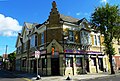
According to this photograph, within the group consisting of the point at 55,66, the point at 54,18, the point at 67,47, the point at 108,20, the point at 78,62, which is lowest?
the point at 55,66

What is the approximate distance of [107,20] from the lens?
25969mm

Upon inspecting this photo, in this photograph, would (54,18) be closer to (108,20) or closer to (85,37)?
(85,37)

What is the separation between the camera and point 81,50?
28.4 meters

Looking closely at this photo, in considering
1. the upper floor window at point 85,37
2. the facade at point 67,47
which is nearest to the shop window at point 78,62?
the facade at point 67,47

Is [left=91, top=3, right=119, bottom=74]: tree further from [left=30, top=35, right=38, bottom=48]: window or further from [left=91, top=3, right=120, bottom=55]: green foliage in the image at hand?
[left=30, top=35, right=38, bottom=48]: window

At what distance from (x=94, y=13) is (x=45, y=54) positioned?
10035 mm

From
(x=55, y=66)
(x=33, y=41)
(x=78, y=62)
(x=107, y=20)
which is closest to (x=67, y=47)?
(x=78, y=62)

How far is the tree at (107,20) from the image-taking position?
25.7 meters

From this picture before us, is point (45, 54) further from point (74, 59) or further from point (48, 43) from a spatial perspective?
point (74, 59)

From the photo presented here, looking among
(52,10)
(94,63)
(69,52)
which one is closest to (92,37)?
(94,63)

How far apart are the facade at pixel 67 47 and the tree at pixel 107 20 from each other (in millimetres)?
3435

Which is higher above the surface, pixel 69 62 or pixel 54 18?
pixel 54 18

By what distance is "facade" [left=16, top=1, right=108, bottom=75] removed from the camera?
87.6 ft

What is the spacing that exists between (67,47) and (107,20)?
7288 mm
